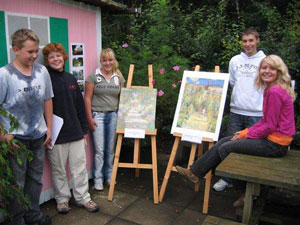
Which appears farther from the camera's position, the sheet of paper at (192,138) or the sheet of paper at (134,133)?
the sheet of paper at (134,133)

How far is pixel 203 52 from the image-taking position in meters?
6.20

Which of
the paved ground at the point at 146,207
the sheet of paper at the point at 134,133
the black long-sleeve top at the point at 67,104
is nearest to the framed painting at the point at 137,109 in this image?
the sheet of paper at the point at 134,133

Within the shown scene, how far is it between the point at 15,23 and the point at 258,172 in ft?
8.37

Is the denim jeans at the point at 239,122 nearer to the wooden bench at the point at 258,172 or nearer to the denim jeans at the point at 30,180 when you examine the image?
the wooden bench at the point at 258,172

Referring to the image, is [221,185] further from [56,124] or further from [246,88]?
[56,124]

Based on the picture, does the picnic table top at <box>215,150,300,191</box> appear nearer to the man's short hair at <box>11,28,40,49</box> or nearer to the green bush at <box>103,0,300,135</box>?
the man's short hair at <box>11,28,40,49</box>

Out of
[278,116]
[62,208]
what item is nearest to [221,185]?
[278,116]

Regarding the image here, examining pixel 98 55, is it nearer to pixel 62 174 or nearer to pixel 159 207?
pixel 62 174

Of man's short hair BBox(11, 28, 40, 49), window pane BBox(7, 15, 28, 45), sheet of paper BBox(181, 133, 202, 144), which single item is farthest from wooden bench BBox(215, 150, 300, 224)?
window pane BBox(7, 15, 28, 45)

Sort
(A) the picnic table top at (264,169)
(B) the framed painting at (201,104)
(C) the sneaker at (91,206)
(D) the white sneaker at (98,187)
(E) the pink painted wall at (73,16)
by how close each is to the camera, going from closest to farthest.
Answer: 1. (A) the picnic table top at (264,169)
2. (E) the pink painted wall at (73,16)
3. (C) the sneaker at (91,206)
4. (B) the framed painting at (201,104)
5. (D) the white sneaker at (98,187)

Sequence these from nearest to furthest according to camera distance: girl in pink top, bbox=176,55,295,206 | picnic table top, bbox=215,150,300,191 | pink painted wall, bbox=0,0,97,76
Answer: picnic table top, bbox=215,150,300,191 → girl in pink top, bbox=176,55,295,206 → pink painted wall, bbox=0,0,97,76

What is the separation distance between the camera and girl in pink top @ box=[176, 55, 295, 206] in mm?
2883

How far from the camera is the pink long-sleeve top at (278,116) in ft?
9.40

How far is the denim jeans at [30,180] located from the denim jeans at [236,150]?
155 centimetres
